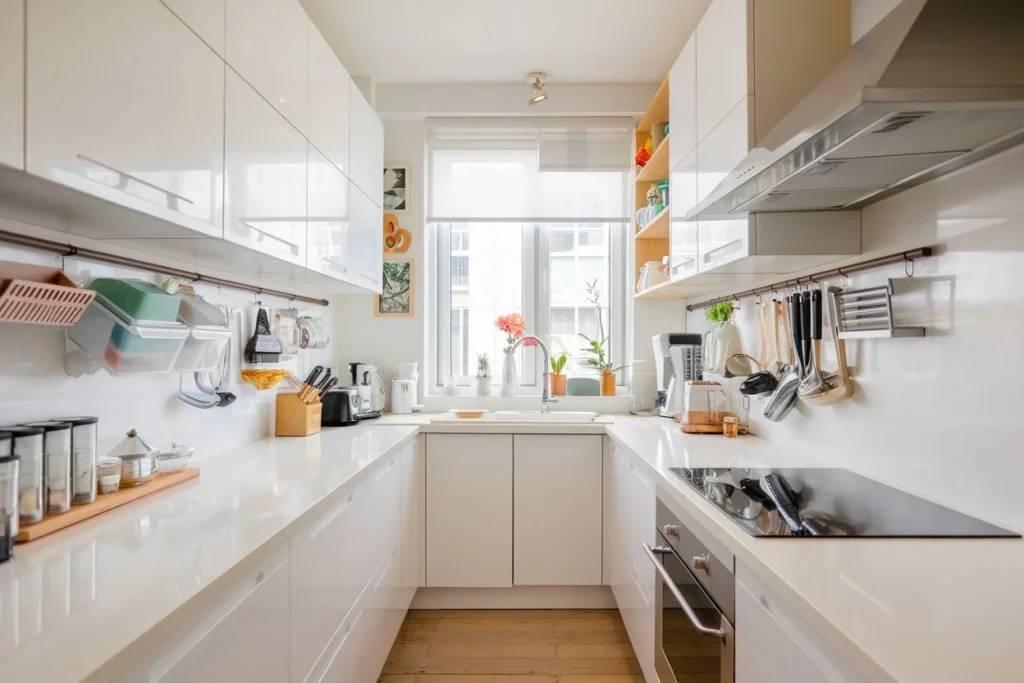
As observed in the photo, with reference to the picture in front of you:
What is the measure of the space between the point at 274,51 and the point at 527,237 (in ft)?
6.22

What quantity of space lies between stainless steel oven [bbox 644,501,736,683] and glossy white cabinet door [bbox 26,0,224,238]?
1.36m

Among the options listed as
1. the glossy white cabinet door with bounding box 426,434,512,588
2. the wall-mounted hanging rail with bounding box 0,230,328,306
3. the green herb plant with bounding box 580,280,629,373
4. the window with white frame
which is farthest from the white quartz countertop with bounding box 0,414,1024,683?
the window with white frame

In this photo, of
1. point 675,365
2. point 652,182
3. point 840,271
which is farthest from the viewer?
point 652,182

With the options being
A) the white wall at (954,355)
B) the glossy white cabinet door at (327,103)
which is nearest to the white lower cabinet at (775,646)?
the white wall at (954,355)

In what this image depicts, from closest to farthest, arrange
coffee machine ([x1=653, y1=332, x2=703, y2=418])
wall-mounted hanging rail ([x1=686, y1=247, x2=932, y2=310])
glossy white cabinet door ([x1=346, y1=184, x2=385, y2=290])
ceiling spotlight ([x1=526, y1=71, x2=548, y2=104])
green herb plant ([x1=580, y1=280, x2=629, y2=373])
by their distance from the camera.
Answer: wall-mounted hanging rail ([x1=686, y1=247, x2=932, y2=310]) → glossy white cabinet door ([x1=346, y1=184, x2=385, y2=290]) → coffee machine ([x1=653, y1=332, x2=703, y2=418]) → ceiling spotlight ([x1=526, y1=71, x2=548, y2=104]) → green herb plant ([x1=580, y1=280, x2=629, y2=373])

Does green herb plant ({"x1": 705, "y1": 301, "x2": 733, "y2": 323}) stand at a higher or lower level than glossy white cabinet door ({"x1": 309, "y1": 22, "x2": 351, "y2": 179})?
lower

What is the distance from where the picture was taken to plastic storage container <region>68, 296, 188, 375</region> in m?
1.29

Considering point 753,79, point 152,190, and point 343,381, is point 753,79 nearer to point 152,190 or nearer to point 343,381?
point 152,190

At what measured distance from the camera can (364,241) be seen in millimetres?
2520

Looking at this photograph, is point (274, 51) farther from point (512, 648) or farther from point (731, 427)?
point (512, 648)

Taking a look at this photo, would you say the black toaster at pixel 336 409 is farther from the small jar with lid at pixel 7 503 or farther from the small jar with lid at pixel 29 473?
the small jar with lid at pixel 7 503

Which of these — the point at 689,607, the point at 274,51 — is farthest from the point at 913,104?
the point at 274,51

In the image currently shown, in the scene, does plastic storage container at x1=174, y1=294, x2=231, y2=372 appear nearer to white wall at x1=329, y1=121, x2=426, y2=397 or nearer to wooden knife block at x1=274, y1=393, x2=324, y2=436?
wooden knife block at x1=274, y1=393, x2=324, y2=436

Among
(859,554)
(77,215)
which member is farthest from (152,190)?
(859,554)
